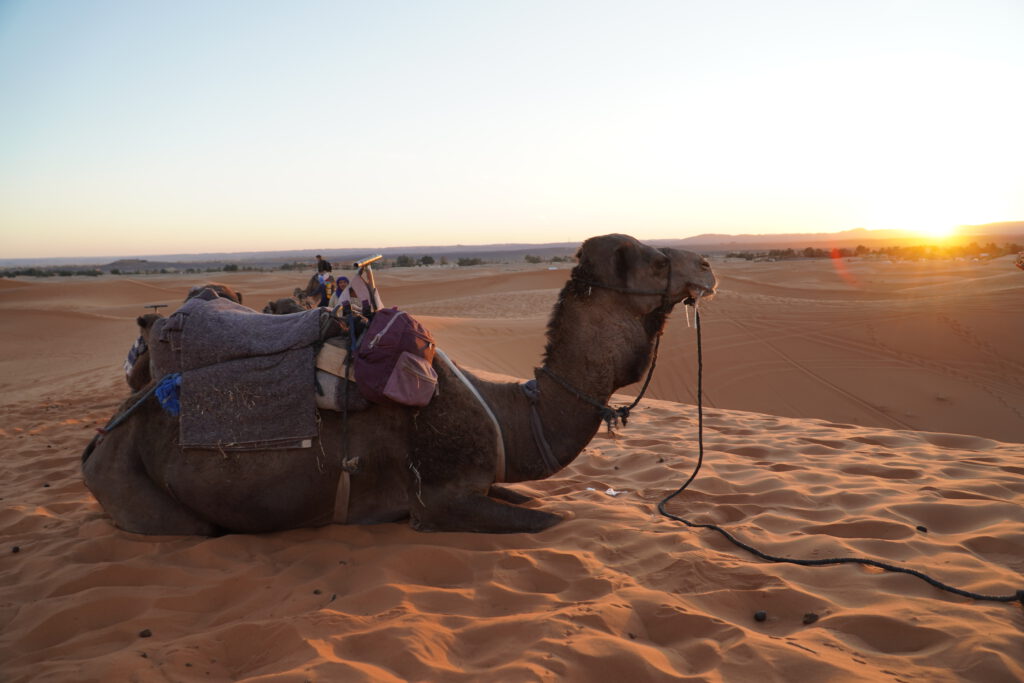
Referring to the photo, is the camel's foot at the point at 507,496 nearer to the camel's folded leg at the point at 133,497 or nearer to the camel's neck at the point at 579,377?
the camel's neck at the point at 579,377

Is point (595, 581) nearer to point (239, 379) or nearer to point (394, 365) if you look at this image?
point (394, 365)

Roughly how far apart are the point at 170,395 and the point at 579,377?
2517 millimetres

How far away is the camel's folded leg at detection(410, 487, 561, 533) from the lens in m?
3.90

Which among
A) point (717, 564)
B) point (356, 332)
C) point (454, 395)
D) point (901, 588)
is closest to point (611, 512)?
point (717, 564)

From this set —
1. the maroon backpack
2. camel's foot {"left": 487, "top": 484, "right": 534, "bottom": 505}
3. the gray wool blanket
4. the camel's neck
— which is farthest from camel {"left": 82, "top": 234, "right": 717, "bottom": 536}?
camel's foot {"left": 487, "top": 484, "right": 534, "bottom": 505}

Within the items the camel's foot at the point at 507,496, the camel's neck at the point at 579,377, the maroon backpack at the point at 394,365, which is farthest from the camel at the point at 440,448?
the camel's foot at the point at 507,496

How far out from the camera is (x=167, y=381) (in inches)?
148

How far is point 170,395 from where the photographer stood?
374 cm

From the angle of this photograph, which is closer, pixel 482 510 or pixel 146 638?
pixel 146 638

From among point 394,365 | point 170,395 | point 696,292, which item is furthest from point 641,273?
point 170,395

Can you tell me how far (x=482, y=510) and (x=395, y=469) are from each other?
0.61m

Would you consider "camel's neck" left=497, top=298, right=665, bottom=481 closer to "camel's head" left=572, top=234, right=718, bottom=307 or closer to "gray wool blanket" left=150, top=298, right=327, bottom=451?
"camel's head" left=572, top=234, right=718, bottom=307

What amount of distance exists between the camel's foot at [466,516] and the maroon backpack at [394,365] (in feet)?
2.29

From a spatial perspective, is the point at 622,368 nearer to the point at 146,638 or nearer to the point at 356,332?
the point at 356,332
